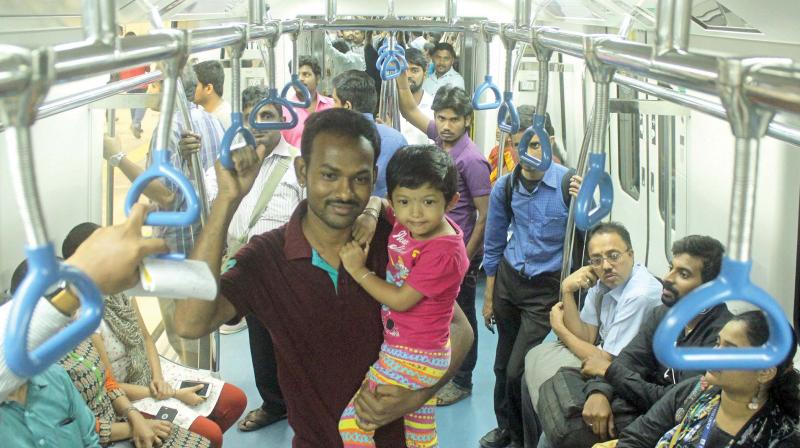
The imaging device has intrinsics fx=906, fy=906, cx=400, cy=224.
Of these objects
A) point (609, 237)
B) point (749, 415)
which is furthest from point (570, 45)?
point (609, 237)

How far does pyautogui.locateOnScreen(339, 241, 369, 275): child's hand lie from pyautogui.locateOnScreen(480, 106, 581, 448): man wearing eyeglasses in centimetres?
213

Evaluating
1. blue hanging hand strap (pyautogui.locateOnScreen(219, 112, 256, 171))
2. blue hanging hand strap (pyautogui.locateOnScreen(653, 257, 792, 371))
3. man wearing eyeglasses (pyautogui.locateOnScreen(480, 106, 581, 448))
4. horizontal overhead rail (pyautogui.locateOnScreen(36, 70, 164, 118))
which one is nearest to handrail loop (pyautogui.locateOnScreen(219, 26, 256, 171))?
blue hanging hand strap (pyautogui.locateOnScreen(219, 112, 256, 171))

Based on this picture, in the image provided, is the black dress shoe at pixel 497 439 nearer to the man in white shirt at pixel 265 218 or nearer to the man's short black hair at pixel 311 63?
the man in white shirt at pixel 265 218

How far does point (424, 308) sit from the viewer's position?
261 cm

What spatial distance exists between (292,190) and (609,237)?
2.11m

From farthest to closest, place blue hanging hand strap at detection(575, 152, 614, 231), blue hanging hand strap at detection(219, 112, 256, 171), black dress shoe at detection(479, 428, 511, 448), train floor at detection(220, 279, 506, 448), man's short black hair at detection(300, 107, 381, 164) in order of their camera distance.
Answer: train floor at detection(220, 279, 506, 448)
black dress shoe at detection(479, 428, 511, 448)
man's short black hair at detection(300, 107, 381, 164)
blue hanging hand strap at detection(219, 112, 256, 171)
blue hanging hand strap at detection(575, 152, 614, 231)

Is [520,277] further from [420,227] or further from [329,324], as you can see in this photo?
[329,324]

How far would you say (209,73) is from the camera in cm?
577

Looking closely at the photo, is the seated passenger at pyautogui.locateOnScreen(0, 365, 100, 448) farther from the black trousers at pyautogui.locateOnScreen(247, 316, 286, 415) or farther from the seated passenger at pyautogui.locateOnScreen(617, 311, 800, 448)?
the seated passenger at pyautogui.locateOnScreen(617, 311, 800, 448)

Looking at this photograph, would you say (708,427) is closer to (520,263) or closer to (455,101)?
(520,263)

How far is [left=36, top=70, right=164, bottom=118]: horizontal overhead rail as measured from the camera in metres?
1.56

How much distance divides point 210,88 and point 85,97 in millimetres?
4077

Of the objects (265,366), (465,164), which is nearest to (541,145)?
(465,164)

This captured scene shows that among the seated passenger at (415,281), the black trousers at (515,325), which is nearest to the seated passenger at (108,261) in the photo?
the seated passenger at (415,281)
